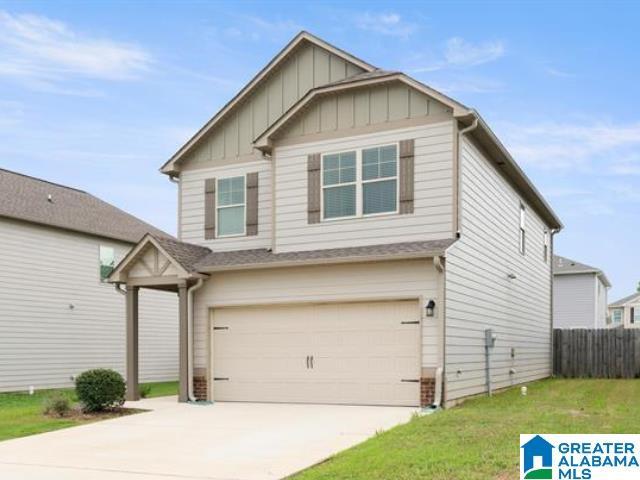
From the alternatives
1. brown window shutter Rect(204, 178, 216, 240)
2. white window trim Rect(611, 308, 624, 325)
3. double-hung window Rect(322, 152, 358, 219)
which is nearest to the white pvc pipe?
double-hung window Rect(322, 152, 358, 219)

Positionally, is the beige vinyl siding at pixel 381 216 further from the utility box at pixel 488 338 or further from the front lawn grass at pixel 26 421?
the front lawn grass at pixel 26 421

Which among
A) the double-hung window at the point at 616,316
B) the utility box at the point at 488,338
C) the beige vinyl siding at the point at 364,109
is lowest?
the double-hung window at the point at 616,316

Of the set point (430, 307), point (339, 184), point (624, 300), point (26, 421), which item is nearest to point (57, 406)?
point (26, 421)

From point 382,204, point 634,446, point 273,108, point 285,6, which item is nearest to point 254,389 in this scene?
point 382,204

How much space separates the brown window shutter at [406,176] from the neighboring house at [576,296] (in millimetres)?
26176

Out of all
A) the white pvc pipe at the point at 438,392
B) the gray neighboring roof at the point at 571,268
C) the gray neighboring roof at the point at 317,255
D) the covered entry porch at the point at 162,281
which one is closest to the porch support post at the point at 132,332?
the covered entry porch at the point at 162,281

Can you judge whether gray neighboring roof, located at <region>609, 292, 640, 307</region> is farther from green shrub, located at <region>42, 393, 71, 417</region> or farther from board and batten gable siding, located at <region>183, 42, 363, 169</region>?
green shrub, located at <region>42, 393, 71, 417</region>

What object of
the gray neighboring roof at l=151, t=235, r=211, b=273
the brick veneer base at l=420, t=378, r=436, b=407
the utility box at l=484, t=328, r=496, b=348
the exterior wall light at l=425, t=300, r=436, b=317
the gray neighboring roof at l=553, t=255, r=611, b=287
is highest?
the gray neighboring roof at l=151, t=235, r=211, b=273

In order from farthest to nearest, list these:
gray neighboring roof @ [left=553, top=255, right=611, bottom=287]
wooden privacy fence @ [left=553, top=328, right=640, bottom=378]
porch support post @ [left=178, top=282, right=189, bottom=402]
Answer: gray neighboring roof @ [left=553, top=255, right=611, bottom=287] < wooden privacy fence @ [left=553, top=328, right=640, bottom=378] < porch support post @ [left=178, top=282, right=189, bottom=402]

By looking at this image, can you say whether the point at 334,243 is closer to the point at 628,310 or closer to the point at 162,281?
the point at 162,281

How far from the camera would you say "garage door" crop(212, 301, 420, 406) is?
13.8 metres

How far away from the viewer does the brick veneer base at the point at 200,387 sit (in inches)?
614

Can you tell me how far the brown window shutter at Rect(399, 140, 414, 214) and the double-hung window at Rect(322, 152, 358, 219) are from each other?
1064mm

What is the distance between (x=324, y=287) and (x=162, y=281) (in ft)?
12.1
